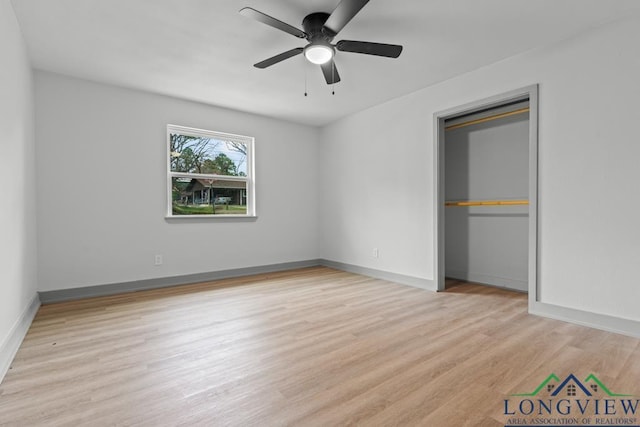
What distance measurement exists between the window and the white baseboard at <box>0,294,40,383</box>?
1.73m

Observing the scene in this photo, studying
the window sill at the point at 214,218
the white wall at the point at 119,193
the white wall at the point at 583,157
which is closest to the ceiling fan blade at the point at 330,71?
the white wall at the point at 583,157

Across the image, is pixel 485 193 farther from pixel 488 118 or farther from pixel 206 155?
pixel 206 155

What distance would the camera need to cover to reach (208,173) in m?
4.55

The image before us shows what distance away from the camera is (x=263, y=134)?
5.00 meters

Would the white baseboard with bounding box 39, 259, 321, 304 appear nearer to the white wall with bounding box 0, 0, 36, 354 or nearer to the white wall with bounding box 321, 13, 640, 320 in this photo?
the white wall with bounding box 0, 0, 36, 354

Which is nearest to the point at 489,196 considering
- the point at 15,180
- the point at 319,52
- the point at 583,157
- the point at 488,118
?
the point at 488,118

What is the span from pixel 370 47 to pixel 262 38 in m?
0.97

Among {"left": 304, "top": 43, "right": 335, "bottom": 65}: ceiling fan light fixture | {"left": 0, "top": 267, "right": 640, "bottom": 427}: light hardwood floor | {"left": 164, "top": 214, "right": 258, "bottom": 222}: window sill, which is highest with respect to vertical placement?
{"left": 304, "top": 43, "right": 335, "bottom": 65}: ceiling fan light fixture

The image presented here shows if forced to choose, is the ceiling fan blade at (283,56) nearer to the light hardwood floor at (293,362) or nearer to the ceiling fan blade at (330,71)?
the ceiling fan blade at (330,71)

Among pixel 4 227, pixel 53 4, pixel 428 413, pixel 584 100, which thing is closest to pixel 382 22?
pixel 584 100

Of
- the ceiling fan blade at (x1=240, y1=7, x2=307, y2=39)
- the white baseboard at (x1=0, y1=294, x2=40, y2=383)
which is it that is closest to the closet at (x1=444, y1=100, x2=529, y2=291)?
the ceiling fan blade at (x1=240, y1=7, x2=307, y2=39)

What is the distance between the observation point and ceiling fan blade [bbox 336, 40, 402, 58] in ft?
7.84

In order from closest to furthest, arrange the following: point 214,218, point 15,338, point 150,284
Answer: point 15,338 < point 150,284 < point 214,218

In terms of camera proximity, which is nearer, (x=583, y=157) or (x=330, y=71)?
(x=583, y=157)
